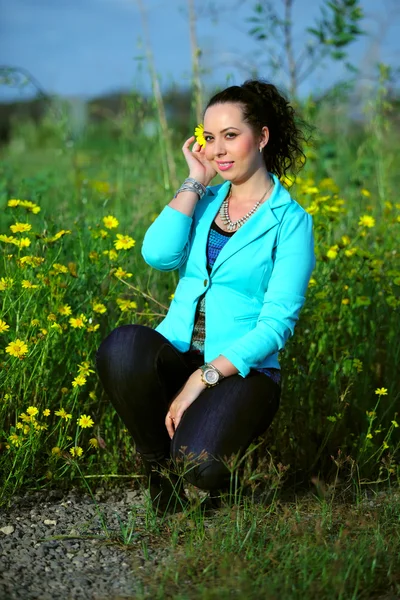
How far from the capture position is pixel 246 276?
2.56 m

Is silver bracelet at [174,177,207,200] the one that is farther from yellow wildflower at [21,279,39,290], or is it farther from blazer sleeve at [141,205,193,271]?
yellow wildflower at [21,279,39,290]

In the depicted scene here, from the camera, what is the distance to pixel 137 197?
5.07m

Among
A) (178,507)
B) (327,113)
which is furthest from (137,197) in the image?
(327,113)

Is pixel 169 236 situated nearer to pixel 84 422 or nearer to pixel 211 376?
pixel 211 376

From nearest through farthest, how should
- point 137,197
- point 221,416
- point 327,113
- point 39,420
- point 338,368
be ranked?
point 221,416 → point 39,420 → point 338,368 → point 137,197 → point 327,113

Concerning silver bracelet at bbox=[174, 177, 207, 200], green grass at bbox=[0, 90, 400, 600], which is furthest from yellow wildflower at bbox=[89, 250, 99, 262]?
silver bracelet at bbox=[174, 177, 207, 200]

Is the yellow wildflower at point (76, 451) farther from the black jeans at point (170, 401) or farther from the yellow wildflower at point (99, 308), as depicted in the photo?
the yellow wildflower at point (99, 308)

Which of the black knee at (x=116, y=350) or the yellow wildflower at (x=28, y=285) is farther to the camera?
the yellow wildflower at (x=28, y=285)

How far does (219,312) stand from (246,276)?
135 mm

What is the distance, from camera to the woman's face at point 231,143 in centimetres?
260

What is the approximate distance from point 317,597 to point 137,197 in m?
3.39

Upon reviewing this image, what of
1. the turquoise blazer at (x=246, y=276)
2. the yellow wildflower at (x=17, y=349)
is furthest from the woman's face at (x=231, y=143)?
the yellow wildflower at (x=17, y=349)

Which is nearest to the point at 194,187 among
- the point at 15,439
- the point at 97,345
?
the point at 97,345

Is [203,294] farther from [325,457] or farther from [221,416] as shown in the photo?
[325,457]
